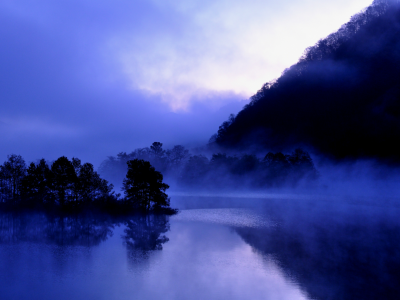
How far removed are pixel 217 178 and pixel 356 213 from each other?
6359 cm

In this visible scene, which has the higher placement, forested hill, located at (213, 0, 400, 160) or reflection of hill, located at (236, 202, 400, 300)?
forested hill, located at (213, 0, 400, 160)

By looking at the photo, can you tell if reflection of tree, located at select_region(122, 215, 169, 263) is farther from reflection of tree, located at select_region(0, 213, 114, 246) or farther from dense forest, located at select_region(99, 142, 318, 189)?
dense forest, located at select_region(99, 142, 318, 189)

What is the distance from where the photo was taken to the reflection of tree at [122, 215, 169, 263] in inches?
1258

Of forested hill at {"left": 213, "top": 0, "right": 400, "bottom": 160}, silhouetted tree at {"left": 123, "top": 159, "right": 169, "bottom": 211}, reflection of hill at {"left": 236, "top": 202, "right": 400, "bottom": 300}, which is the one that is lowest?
reflection of hill at {"left": 236, "top": 202, "right": 400, "bottom": 300}

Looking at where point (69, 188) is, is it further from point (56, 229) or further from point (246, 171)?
point (246, 171)

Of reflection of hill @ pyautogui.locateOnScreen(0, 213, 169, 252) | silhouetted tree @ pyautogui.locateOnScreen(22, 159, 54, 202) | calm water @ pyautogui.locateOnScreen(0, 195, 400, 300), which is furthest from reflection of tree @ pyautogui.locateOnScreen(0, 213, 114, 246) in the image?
silhouetted tree @ pyautogui.locateOnScreen(22, 159, 54, 202)

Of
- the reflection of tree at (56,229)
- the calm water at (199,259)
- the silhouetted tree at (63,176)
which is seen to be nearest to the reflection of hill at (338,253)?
the calm water at (199,259)

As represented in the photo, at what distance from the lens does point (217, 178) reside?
394 ft

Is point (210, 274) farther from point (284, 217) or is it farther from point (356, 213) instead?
point (356, 213)

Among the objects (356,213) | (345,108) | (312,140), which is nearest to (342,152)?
(312,140)

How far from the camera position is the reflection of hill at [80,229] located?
36688 mm

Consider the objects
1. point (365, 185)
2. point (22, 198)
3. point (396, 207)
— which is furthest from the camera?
point (365, 185)

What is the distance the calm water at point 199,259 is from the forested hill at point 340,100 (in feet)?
230

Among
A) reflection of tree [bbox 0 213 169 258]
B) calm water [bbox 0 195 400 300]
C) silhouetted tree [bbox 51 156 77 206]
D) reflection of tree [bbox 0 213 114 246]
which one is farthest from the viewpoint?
silhouetted tree [bbox 51 156 77 206]
